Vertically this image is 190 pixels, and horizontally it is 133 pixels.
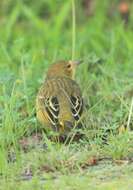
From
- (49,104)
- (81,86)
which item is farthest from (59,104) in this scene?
(81,86)

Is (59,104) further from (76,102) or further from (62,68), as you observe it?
(62,68)

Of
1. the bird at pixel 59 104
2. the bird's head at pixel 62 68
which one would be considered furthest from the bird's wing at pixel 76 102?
the bird's head at pixel 62 68

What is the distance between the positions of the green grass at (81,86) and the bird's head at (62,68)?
153 mm

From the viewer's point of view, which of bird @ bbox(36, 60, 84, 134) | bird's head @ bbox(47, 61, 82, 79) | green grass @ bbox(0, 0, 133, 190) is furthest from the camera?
bird's head @ bbox(47, 61, 82, 79)

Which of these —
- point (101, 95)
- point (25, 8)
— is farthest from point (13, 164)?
point (25, 8)

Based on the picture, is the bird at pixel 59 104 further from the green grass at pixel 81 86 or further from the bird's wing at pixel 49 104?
the green grass at pixel 81 86

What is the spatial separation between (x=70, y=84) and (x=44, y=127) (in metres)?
0.65

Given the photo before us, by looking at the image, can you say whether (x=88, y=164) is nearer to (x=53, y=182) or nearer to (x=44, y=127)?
(x=53, y=182)

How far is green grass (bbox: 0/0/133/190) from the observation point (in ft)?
21.2

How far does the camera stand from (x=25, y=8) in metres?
11.9

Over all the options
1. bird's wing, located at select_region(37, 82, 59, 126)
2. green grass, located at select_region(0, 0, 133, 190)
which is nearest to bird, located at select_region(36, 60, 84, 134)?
bird's wing, located at select_region(37, 82, 59, 126)

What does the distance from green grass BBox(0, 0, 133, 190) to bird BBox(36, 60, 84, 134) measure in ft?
0.35

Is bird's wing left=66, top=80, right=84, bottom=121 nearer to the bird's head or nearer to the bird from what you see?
the bird

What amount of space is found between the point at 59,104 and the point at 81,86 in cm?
126
